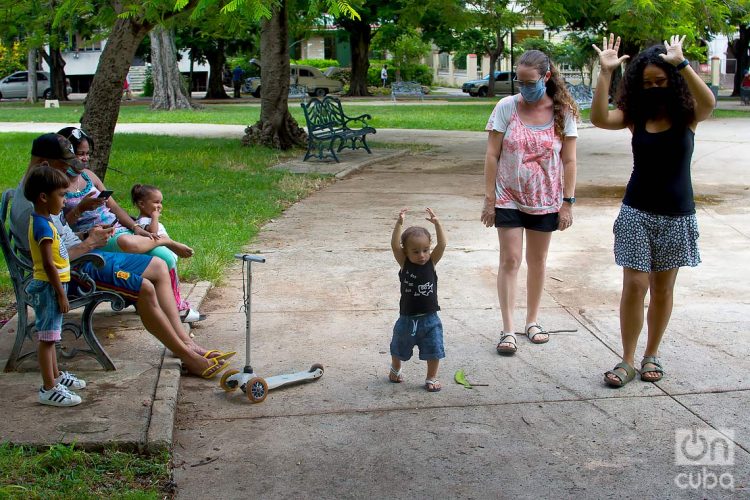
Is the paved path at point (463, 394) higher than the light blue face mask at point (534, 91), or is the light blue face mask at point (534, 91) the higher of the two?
the light blue face mask at point (534, 91)

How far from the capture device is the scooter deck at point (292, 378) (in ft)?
16.4

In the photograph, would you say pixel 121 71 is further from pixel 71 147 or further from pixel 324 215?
pixel 71 147

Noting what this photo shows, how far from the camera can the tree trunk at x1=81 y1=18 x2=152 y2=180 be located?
966 centimetres

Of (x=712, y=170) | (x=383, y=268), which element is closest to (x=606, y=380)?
(x=383, y=268)

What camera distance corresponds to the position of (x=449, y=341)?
587 centimetres

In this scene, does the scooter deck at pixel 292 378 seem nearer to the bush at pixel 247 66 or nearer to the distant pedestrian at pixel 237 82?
the distant pedestrian at pixel 237 82

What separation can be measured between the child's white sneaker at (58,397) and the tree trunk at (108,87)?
5.72 meters

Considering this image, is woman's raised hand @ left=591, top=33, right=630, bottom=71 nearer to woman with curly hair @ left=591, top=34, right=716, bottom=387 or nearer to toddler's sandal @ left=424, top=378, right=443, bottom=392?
woman with curly hair @ left=591, top=34, right=716, bottom=387

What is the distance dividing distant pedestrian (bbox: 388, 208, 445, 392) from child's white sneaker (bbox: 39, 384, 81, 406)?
65.7 inches

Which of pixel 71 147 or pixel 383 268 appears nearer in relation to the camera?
pixel 71 147

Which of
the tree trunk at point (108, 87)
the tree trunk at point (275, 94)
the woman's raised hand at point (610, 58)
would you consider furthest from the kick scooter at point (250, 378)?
the tree trunk at point (275, 94)

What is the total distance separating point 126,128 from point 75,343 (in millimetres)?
19667

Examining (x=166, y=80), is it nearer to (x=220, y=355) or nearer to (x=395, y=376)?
(x=220, y=355)

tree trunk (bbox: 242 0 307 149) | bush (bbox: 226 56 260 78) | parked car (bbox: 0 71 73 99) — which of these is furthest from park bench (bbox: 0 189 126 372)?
bush (bbox: 226 56 260 78)
